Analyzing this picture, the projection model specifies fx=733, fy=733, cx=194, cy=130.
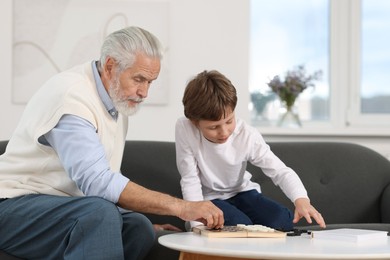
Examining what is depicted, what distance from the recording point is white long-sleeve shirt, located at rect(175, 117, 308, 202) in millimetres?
2932

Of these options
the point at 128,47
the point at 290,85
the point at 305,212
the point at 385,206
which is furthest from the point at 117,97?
the point at 290,85

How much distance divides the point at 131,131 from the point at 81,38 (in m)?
0.58

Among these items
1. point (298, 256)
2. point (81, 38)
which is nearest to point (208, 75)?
point (298, 256)

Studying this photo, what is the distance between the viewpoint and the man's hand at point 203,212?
7.38 ft

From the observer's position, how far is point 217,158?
2973 mm

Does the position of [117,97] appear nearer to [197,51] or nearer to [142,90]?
[142,90]

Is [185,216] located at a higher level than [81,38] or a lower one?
lower

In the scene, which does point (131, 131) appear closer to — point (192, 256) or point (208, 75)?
point (208, 75)

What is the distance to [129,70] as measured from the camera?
2514 mm

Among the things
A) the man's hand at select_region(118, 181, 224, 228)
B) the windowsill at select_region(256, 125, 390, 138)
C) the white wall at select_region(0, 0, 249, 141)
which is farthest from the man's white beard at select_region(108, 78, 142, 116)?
the windowsill at select_region(256, 125, 390, 138)

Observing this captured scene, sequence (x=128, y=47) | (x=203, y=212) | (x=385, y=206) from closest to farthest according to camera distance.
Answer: (x=203, y=212), (x=128, y=47), (x=385, y=206)

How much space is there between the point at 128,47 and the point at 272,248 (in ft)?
2.96

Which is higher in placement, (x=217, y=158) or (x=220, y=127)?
(x=220, y=127)

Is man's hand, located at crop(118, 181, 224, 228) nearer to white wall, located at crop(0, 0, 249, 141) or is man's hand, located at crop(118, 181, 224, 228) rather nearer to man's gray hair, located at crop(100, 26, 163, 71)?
man's gray hair, located at crop(100, 26, 163, 71)
